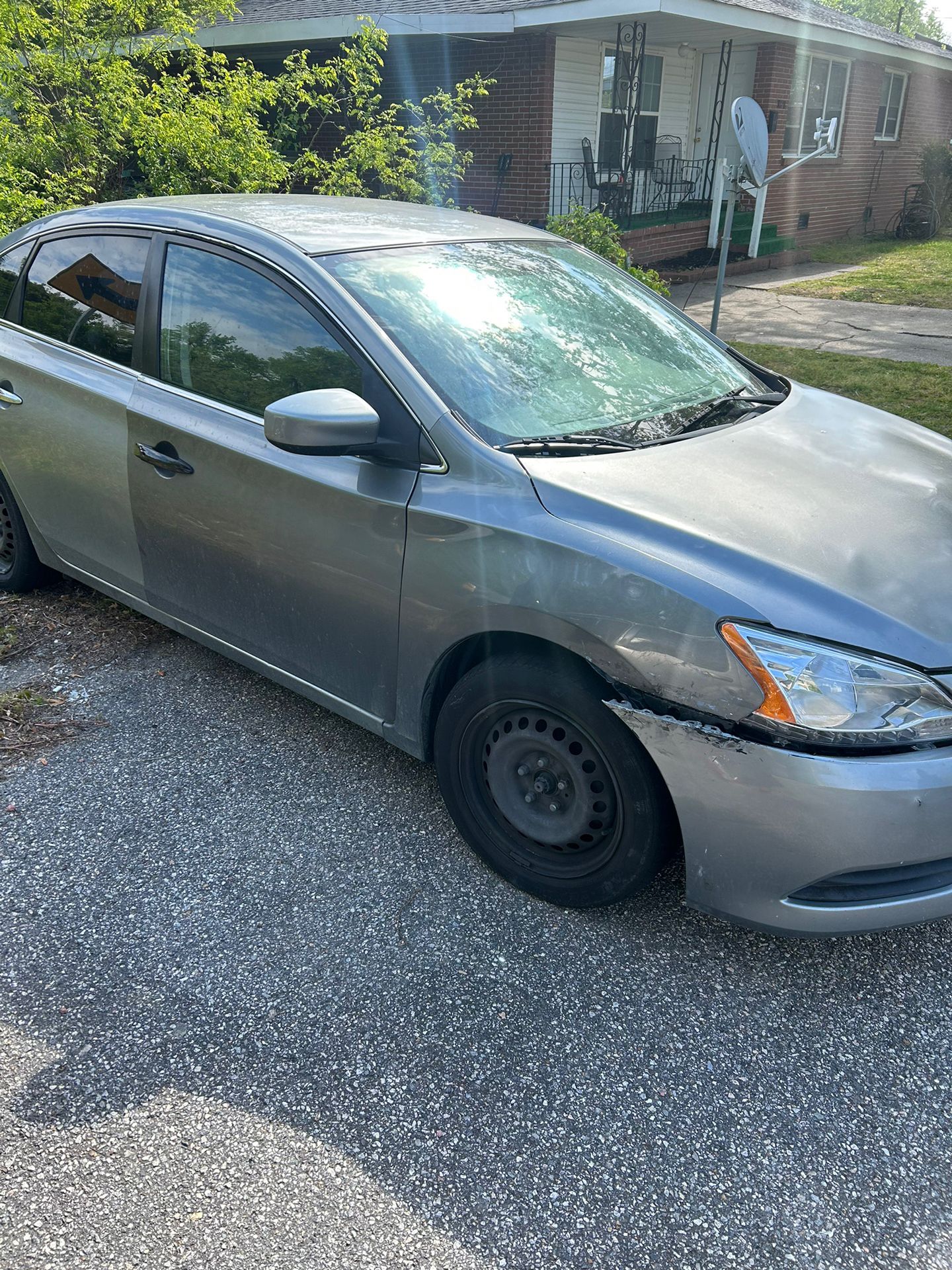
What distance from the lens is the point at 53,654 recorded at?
4180 mm

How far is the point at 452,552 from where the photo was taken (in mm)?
2643

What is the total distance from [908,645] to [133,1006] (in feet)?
6.60

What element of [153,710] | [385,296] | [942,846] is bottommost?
[153,710]

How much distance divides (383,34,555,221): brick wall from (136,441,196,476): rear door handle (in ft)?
37.0

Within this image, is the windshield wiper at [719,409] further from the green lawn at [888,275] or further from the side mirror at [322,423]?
the green lawn at [888,275]

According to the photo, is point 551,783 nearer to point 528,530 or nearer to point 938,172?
point 528,530

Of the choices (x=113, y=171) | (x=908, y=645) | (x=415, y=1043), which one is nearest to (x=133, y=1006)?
(x=415, y=1043)

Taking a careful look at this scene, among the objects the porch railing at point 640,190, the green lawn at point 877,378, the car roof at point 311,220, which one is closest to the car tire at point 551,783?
the car roof at point 311,220

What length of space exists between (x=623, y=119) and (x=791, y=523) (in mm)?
14508

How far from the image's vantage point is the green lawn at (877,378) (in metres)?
7.24

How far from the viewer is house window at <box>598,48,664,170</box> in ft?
47.8

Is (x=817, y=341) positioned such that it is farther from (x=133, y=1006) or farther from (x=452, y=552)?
(x=133, y=1006)

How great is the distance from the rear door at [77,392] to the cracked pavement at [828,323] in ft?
24.5

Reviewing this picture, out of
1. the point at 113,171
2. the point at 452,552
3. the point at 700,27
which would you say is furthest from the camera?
the point at 700,27
